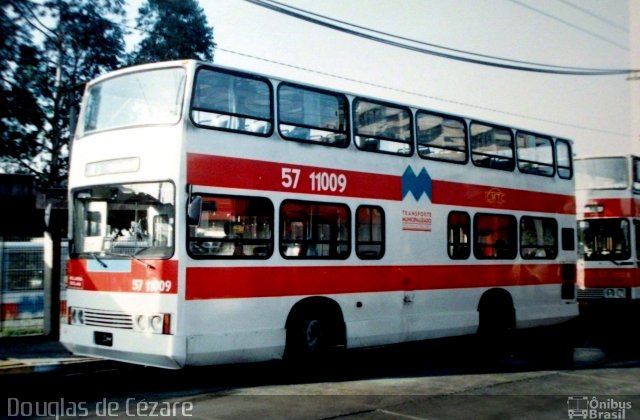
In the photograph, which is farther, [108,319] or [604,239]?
[604,239]

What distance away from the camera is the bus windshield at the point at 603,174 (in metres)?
16.4

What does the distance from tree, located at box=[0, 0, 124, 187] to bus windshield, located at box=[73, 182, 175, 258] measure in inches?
255

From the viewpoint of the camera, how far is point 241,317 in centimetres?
866

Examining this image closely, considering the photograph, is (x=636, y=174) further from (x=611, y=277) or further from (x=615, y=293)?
(x=615, y=293)

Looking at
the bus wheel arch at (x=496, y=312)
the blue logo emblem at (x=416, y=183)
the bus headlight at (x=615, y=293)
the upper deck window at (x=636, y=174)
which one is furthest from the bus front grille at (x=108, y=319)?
the upper deck window at (x=636, y=174)

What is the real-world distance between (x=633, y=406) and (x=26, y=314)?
1047 cm

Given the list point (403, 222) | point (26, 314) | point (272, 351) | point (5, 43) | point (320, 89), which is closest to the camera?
point (272, 351)

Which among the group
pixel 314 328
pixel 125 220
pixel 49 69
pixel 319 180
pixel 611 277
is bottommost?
pixel 314 328

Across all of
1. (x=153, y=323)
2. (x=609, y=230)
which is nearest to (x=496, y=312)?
(x=609, y=230)

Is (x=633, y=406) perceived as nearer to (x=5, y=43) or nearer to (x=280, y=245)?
(x=280, y=245)

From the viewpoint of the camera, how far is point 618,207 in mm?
16031

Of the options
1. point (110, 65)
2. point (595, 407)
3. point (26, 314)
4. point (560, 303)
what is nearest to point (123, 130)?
point (26, 314)

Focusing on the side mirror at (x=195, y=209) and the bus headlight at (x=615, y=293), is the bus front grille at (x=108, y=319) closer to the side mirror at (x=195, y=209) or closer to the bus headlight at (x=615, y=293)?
the side mirror at (x=195, y=209)

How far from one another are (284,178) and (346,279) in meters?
1.90
